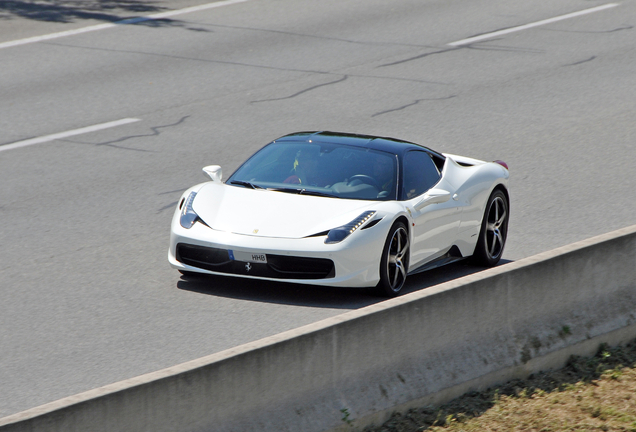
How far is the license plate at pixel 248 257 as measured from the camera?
729cm

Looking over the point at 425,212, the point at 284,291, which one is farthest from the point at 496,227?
the point at 284,291

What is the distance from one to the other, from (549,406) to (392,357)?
3.68 feet

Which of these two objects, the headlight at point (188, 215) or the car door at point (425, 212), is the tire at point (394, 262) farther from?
the headlight at point (188, 215)

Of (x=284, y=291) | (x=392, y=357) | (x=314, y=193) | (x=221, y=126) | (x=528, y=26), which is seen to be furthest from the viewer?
(x=528, y=26)

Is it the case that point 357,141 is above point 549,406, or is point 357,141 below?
above

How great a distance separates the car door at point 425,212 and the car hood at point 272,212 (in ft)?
1.59

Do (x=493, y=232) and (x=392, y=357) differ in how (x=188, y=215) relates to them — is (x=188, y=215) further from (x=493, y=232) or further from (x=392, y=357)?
(x=493, y=232)

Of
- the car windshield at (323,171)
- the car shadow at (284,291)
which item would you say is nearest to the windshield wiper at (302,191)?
the car windshield at (323,171)

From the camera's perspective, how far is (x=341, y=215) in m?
7.52

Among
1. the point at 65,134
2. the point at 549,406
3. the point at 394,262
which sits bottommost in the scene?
the point at 65,134

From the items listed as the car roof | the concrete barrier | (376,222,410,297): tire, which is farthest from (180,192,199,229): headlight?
the concrete barrier

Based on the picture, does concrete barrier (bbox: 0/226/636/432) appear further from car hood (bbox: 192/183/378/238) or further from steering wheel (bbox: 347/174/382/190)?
steering wheel (bbox: 347/174/382/190)

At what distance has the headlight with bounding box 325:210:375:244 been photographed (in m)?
7.31

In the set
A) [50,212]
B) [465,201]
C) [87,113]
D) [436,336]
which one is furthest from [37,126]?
[436,336]
